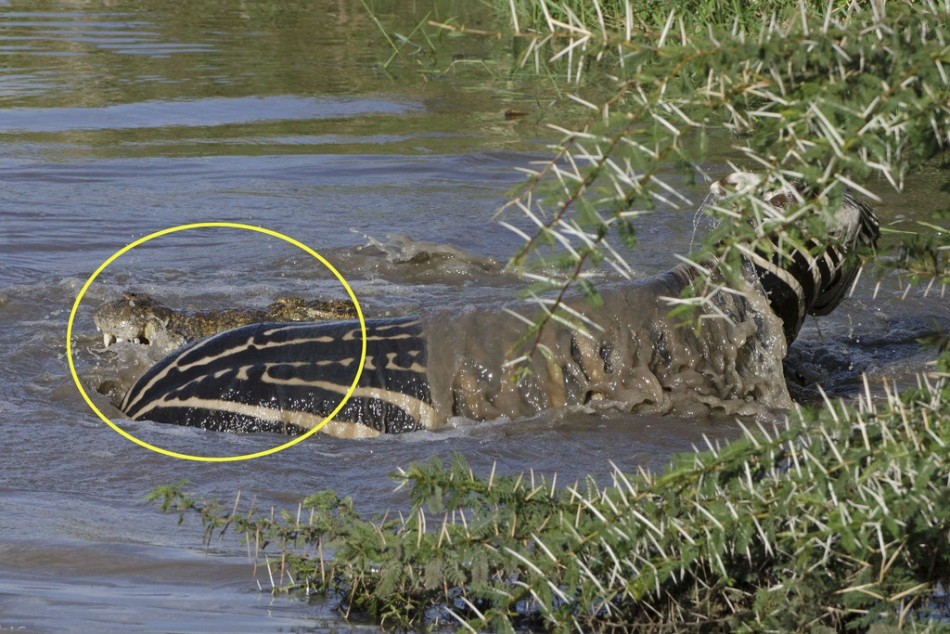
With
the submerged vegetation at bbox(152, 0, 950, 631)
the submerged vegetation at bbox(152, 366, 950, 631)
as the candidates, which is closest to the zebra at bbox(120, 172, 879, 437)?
the submerged vegetation at bbox(152, 0, 950, 631)

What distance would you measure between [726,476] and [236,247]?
6250 millimetres

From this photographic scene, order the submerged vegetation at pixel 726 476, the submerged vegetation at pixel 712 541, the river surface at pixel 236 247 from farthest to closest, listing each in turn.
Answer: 1. the river surface at pixel 236 247
2. the submerged vegetation at pixel 712 541
3. the submerged vegetation at pixel 726 476

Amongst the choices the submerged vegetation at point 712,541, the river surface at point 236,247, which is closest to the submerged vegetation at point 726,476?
the submerged vegetation at point 712,541

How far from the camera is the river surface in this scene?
415 cm

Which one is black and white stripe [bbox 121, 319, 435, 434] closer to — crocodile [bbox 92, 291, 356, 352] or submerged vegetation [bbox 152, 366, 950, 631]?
crocodile [bbox 92, 291, 356, 352]

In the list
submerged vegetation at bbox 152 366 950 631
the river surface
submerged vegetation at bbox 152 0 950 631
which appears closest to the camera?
submerged vegetation at bbox 152 0 950 631

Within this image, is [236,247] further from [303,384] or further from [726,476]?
[726,476]

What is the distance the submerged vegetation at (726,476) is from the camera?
2.59 meters

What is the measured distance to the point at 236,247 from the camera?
882 cm

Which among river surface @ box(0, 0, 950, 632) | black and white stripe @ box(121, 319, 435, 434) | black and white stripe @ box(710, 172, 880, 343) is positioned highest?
black and white stripe @ box(710, 172, 880, 343)

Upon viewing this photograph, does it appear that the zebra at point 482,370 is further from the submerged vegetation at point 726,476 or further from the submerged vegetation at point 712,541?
the submerged vegetation at point 712,541

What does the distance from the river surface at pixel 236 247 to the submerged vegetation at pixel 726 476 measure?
0.38m

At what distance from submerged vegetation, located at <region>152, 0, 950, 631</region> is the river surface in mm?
375

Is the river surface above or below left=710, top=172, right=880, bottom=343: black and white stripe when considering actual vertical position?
below
